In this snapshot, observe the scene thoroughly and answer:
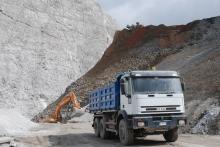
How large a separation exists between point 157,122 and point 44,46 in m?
44.8

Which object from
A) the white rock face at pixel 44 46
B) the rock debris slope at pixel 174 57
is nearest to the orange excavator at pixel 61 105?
the rock debris slope at pixel 174 57

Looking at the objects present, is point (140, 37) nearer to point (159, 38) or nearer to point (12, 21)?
point (159, 38)

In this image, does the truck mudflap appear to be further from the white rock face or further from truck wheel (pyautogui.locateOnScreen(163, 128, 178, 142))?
the white rock face

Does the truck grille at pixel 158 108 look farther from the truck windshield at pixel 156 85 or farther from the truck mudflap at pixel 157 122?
the truck windshield at pixel 156 85

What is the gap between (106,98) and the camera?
20.2 meters

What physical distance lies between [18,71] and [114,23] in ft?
69.8

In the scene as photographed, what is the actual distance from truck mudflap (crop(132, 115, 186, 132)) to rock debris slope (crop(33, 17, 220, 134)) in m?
7.70

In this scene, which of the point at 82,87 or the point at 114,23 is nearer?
the point at 82,87

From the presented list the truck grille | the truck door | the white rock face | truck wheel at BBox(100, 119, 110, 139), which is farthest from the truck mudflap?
the white rock face

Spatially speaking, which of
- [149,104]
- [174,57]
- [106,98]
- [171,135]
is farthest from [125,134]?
[174,57]

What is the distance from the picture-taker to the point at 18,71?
187ft

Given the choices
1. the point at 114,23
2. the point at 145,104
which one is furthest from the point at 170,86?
the point at 114,23

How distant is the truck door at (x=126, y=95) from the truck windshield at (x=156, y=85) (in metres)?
0.28

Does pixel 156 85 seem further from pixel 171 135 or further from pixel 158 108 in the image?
pixel 171 135
